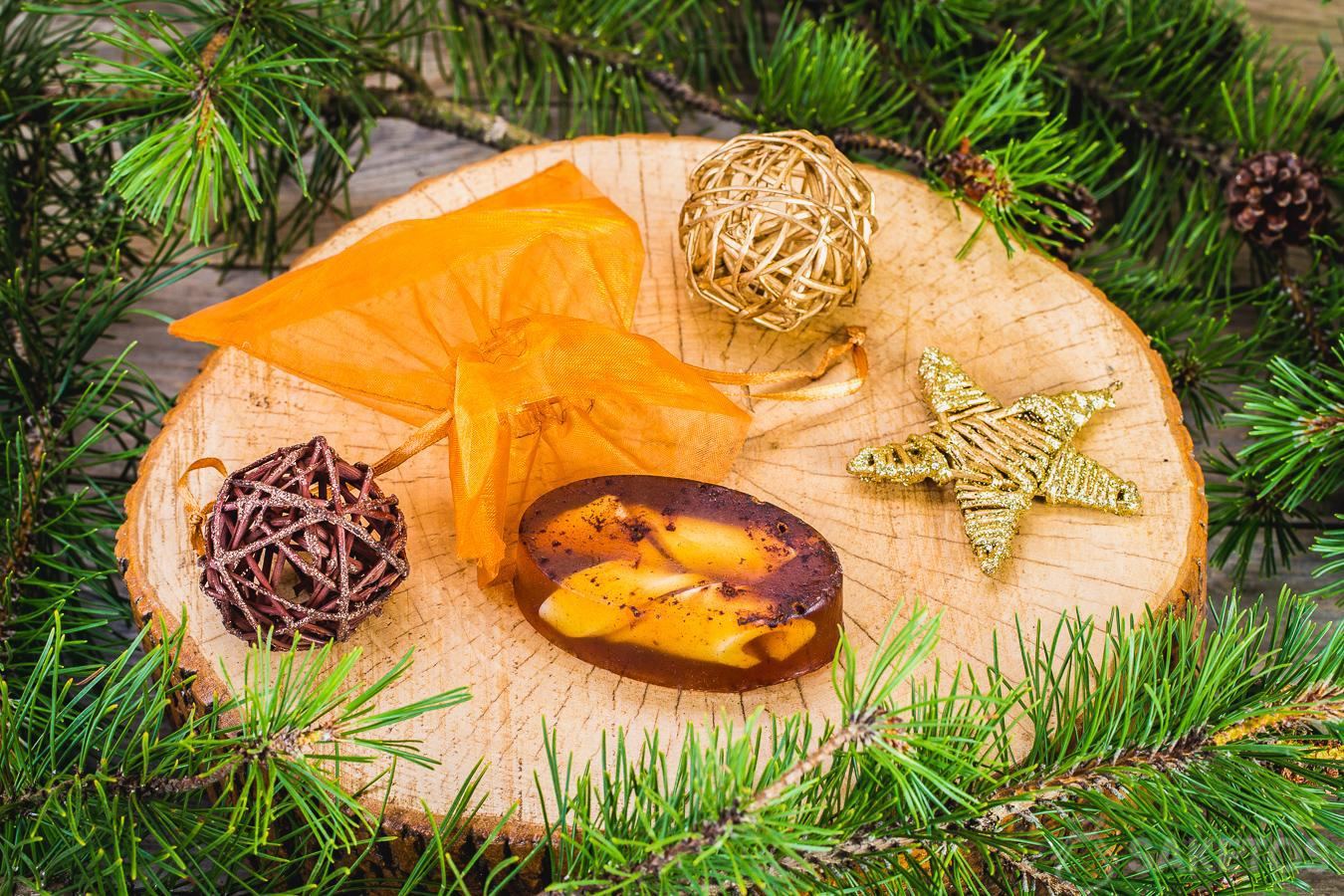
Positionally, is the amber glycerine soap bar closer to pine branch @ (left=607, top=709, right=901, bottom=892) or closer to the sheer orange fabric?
the sheer orange fabric

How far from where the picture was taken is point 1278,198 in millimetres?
1405

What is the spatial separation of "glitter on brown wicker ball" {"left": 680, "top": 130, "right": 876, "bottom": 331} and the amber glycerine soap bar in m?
0.21

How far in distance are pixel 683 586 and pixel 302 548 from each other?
278 mm

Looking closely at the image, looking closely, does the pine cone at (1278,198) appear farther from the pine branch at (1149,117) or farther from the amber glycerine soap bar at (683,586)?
the amber glycerine soap bar at (683,586)

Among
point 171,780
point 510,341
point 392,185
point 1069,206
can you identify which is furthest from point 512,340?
point 392,185

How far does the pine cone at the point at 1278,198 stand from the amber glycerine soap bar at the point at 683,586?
0.72 metres

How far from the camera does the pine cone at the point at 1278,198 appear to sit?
140 centimetres

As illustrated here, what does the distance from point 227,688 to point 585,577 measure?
0.28 metres

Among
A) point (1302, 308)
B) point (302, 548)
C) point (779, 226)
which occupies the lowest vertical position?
point (1302, 308)

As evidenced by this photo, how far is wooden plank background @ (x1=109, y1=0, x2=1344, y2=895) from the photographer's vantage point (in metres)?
1.65

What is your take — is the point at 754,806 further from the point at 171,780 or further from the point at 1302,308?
the point at 1302,308

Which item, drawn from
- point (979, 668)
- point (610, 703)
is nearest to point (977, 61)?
point (979, 668)

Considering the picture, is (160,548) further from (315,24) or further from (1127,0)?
(1127,0)

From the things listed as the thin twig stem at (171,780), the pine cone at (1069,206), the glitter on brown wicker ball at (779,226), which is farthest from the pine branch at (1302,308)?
the thin twig stem at (171,780)
